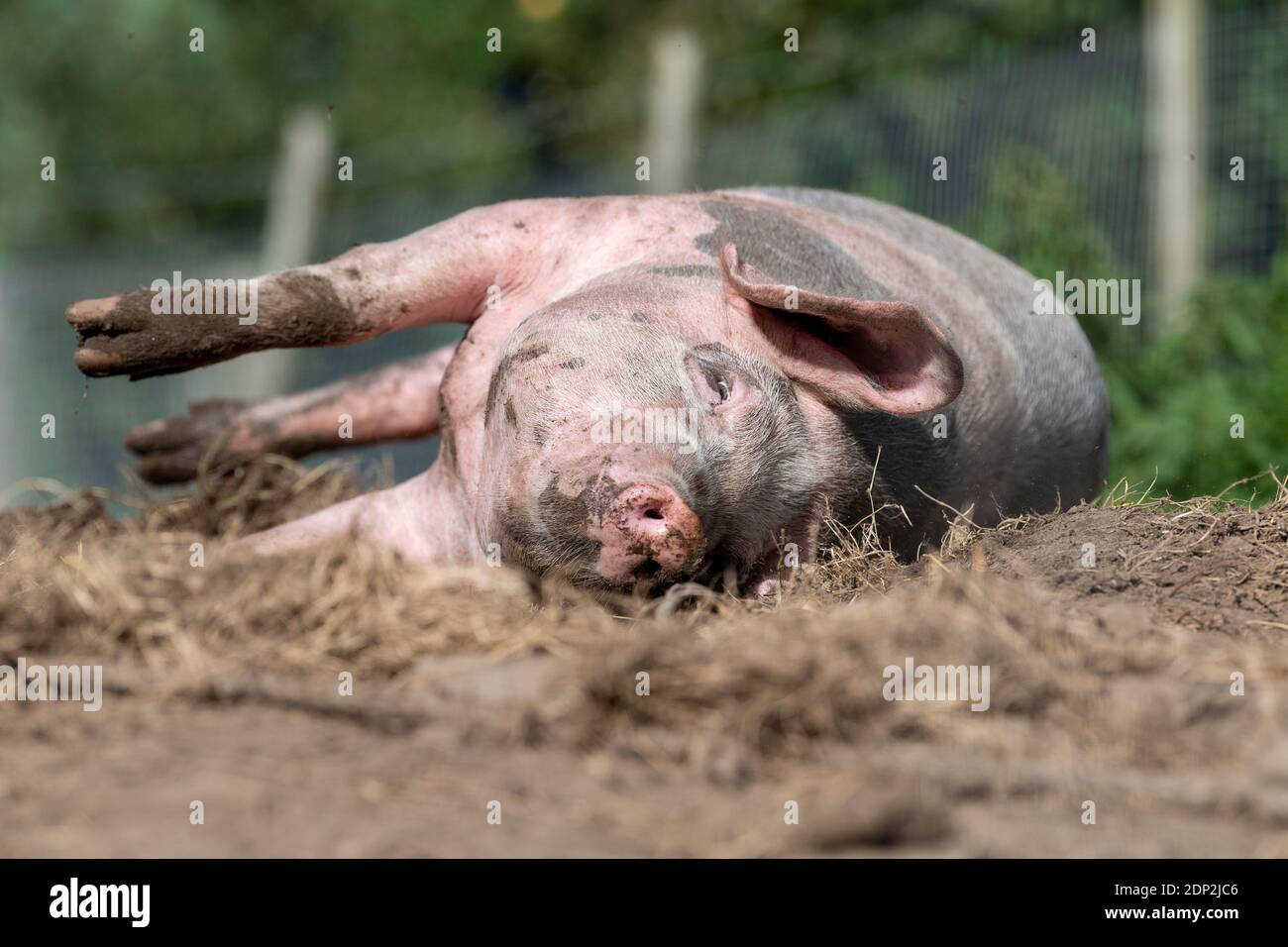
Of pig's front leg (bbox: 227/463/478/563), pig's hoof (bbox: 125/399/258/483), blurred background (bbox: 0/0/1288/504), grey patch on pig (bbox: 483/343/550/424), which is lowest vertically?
pig's front leg (bbox: 227/463/478/563)

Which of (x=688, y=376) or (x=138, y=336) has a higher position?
(x=138, y=336)

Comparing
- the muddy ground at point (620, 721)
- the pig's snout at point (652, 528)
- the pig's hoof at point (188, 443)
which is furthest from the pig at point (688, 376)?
the muddy ground at point (620, 721)

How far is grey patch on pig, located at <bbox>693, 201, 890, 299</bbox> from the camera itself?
4.30 metres

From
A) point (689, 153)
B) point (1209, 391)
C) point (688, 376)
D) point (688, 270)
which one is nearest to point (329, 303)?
point (688, 270)

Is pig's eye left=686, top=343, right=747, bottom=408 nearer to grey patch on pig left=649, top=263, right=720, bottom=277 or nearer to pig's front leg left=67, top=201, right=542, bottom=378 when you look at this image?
grey patch on pig left=649, top=263, right=720, bottom=277

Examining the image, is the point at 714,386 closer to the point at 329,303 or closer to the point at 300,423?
the point at 329,303

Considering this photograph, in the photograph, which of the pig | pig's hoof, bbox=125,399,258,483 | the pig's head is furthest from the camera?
pig's hoof, bbox=125,399,258,483

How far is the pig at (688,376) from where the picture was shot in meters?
3.62

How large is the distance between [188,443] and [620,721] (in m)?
3.41

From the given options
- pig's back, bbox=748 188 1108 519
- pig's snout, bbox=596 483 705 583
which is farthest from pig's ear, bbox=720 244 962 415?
pig's snout, bbox=596 483 705 583

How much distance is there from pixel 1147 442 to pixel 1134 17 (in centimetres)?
715

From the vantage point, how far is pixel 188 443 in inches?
217
